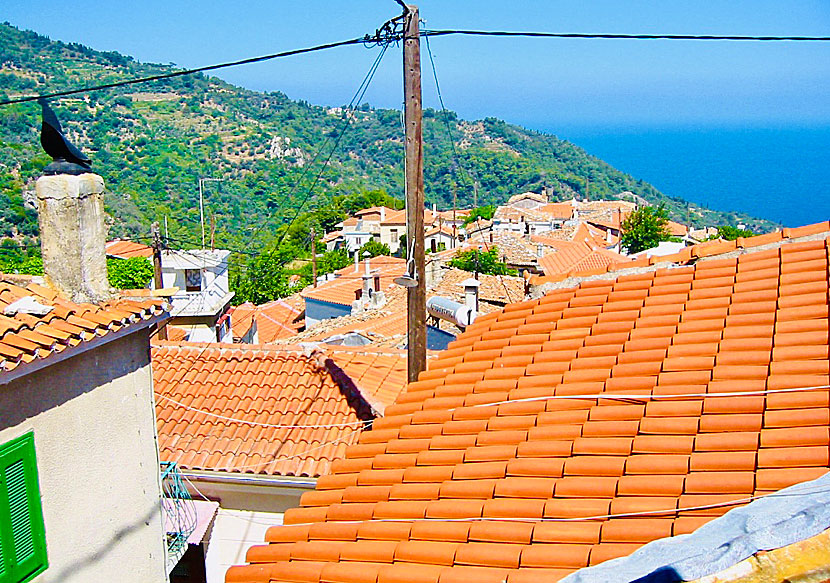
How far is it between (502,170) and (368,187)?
36.4 metres

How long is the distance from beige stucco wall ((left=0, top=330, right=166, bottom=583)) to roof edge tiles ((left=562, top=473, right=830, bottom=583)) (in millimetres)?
4389

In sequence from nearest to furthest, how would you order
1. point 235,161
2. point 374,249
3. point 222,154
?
point 374,249
point 235,161
point 222,154

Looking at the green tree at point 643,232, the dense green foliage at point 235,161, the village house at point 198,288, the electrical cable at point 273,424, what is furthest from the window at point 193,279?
the green tree at point 643,232

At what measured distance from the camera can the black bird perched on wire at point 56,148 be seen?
631 centimetres

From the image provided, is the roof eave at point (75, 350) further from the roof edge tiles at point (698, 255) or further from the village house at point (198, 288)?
the village house at point (198, 288)

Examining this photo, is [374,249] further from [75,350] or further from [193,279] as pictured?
[75,350]

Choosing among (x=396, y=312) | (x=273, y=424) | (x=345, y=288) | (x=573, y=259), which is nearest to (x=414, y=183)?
(x=273, y=424)

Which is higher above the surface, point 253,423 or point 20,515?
point 20,515

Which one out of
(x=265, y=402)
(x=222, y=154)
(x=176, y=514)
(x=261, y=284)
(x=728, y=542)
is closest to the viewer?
(x=728, y=542)

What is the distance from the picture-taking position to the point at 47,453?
544 cm

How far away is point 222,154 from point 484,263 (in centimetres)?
6351

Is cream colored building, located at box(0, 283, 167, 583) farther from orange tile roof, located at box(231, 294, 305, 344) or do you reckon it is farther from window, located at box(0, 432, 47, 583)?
orange tile roof, located at box(231, 294, 305, 344)

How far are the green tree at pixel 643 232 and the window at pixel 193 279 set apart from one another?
36.2 metres

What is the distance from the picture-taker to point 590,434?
15.9ft
